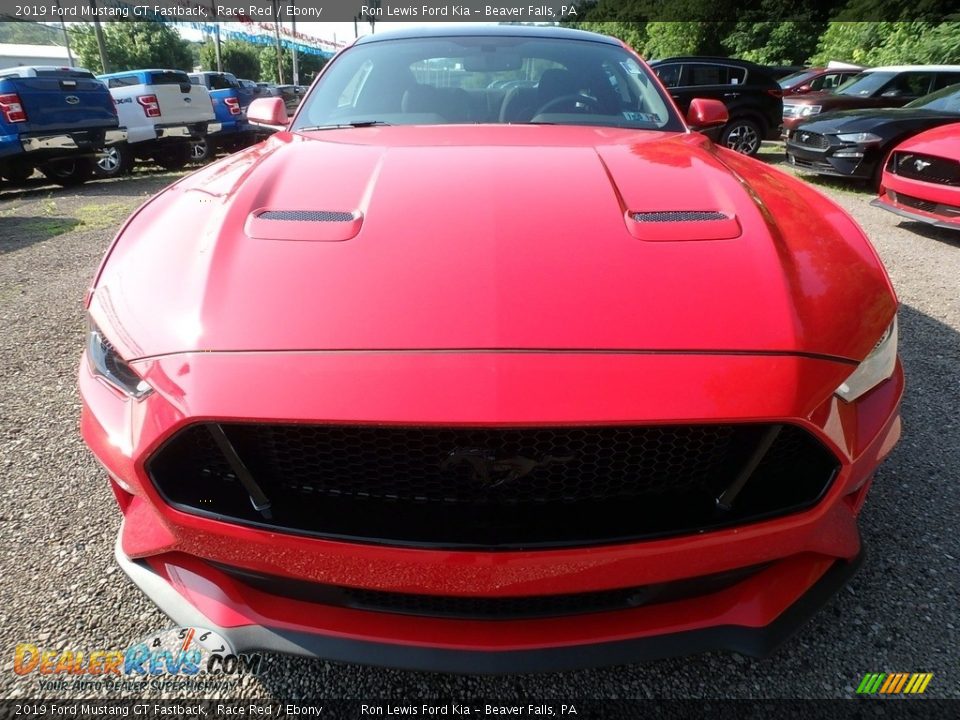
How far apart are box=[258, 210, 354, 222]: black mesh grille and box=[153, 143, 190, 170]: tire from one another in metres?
10.6

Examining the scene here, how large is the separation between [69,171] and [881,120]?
1055cm

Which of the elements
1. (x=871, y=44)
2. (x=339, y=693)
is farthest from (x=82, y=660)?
(x=871, y=44)

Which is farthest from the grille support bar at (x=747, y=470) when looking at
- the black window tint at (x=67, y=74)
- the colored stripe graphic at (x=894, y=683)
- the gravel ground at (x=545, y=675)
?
the black window tint at (x=67, y=74)

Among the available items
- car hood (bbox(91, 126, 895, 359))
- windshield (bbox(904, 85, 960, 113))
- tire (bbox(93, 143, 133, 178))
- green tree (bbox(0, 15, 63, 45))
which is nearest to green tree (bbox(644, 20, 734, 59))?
windshield (bbox(904, 85, 960, 113))

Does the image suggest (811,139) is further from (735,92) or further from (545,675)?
(545,675)

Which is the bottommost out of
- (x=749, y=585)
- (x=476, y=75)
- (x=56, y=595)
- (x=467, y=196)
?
(x=56, y=595)

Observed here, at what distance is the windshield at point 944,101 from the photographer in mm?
6957

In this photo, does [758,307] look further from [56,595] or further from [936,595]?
[56,595]

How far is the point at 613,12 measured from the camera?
43.5 m

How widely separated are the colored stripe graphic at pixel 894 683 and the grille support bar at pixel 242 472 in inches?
57.9

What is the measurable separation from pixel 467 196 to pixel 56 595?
62.0 inches

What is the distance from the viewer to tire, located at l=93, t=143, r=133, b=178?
31.0ft

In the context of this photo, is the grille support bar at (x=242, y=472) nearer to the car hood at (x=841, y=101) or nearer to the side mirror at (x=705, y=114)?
the side mirror at (x=705, y=114)

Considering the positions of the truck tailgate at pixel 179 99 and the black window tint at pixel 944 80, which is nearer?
the black window tint at pixel 944 80
